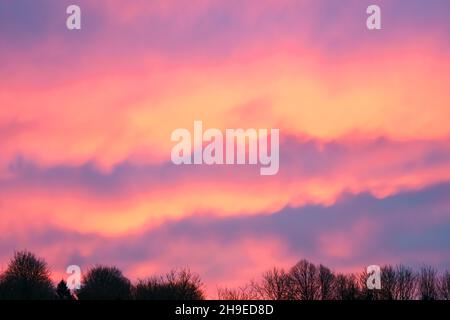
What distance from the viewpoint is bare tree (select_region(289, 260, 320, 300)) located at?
163625 mm

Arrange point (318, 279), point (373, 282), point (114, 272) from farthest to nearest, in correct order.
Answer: point (114, 272)
point (318, 279)
point (373, 282)

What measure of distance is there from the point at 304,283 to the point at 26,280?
54.4 metres

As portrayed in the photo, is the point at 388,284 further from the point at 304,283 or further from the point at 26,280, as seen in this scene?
the point at 26,280

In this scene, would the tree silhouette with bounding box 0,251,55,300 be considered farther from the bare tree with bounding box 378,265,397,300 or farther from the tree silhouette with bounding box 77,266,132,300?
the bare tree with bounding box 378,265,397,300

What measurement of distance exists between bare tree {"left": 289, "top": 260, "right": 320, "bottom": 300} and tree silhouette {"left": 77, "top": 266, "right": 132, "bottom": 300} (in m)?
32.5

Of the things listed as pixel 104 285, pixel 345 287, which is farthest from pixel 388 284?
pixel 104 285

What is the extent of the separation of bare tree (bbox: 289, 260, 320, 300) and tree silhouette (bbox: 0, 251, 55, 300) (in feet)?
154

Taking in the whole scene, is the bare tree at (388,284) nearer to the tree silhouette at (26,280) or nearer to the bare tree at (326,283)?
the bare tree at (326,283)

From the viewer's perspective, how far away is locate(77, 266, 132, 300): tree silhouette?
527 feet

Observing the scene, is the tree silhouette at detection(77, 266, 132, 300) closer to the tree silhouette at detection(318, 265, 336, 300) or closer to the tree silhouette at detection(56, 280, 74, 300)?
the tree silhouette at detection(56, 280, 74, 300)
